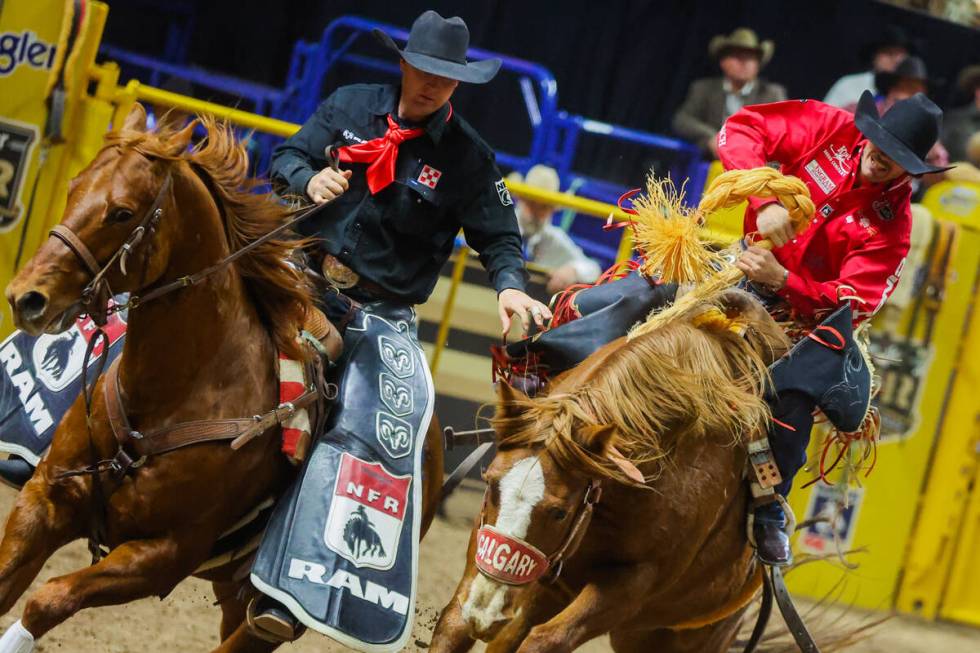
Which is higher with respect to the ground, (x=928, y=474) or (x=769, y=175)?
(x=769, y=175)

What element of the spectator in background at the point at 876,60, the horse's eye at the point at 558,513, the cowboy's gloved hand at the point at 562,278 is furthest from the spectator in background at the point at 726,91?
the horse's eye at the point at 558,513

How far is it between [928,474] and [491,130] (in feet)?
13.8

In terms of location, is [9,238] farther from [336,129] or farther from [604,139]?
[604,139]

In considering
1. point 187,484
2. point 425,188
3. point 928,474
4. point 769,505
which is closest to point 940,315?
point 928,474

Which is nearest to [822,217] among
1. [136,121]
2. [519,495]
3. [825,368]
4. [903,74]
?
[825,368]

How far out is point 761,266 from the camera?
375cm

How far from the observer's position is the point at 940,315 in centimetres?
684

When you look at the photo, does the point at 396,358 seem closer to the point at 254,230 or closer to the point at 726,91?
the point at 254,230

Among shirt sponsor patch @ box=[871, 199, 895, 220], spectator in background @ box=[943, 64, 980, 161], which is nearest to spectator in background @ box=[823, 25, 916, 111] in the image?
spectator in background @ box=[943, 64, 980, 161]

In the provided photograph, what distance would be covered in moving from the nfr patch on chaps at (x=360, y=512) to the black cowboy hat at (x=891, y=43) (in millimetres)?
6361

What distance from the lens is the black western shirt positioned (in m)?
3.84

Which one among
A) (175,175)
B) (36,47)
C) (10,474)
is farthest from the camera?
(36,47)

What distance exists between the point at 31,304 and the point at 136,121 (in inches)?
24.1

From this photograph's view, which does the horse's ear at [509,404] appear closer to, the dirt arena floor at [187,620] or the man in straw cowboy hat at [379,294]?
the man in straw cowboy hat at [379,294]
